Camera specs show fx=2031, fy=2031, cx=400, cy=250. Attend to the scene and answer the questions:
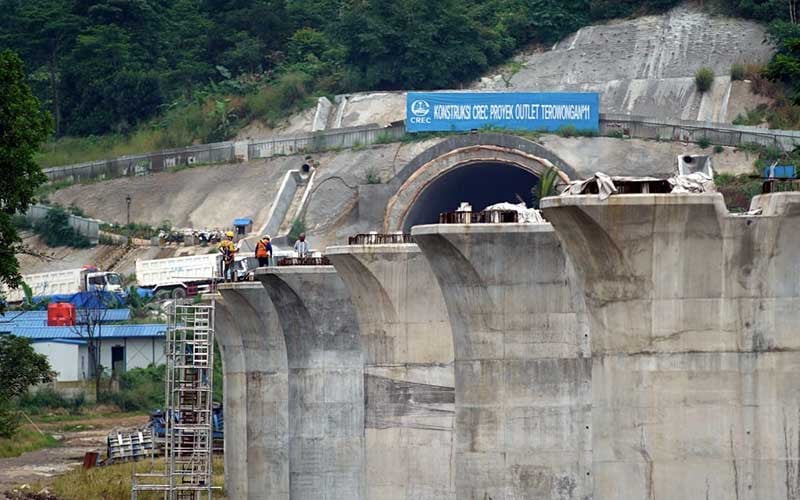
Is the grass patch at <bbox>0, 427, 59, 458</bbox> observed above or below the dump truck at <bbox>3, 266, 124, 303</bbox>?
below

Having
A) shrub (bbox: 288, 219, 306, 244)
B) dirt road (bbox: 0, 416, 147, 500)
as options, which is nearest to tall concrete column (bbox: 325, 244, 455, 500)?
dirt road (bbox: 0, 416, 147, 500)

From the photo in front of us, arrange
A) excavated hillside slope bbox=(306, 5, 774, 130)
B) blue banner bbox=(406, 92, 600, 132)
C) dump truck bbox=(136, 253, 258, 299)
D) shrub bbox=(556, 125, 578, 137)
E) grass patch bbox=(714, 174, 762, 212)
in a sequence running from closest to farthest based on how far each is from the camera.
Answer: grass patch bbox=(714, 174, 762, 212), dump truck bbox=(136, 253, 258, 299), shrub bbox=(556, 125, 578, 137), blue banner bbox=(406, 92, 600, 132), excavated hillside slope bbox=(306, 5, 774, 130)

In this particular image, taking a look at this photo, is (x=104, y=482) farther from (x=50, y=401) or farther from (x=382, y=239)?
(x=50, y=401)

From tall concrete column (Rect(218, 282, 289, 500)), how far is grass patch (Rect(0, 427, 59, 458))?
57.7 ft

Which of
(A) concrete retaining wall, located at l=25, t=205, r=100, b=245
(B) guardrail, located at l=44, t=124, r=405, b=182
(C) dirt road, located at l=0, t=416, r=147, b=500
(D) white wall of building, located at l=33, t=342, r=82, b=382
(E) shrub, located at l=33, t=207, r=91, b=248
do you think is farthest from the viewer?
(E) shrub, located at l=33, t=207, r=91, b=248

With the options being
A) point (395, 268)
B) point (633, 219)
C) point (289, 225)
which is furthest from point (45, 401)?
point (633, 219)

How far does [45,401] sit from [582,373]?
56.1m

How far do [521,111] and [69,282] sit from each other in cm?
2514

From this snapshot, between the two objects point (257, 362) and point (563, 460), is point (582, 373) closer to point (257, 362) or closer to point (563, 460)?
point (563, 460)

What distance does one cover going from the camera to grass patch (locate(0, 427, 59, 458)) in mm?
81250

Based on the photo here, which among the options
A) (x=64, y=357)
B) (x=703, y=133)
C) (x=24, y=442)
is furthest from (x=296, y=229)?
(x=24, y=442)

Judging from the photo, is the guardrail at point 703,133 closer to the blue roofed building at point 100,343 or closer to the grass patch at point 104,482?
the blue roofed building at point 100,343

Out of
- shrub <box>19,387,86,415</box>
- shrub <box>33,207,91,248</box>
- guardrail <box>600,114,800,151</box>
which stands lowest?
shrub <box>19,387,86,415</box>

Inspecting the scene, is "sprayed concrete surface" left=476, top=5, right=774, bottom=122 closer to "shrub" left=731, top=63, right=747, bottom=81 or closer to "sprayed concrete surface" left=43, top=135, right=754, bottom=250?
"shrub" left=731, top=63, right=747, bottom=81
